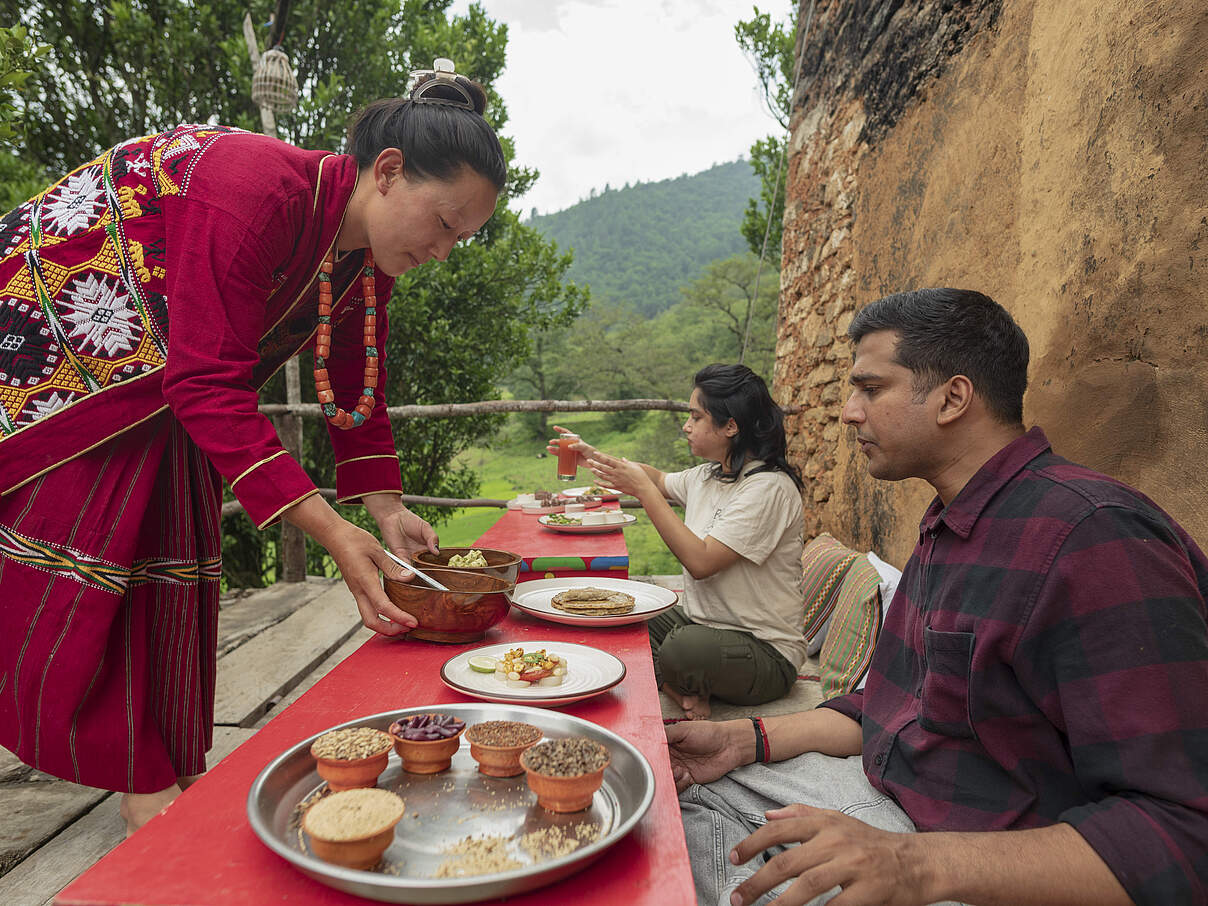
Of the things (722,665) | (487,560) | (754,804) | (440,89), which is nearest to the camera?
(754,804)

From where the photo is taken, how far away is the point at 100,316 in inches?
52.1

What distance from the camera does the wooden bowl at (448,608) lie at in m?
1.33

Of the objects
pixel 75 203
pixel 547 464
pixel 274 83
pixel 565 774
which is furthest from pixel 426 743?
pixel 547 464

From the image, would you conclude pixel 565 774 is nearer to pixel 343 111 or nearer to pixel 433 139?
pixel 433 139

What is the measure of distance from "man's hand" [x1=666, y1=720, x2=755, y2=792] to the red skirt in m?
0.99

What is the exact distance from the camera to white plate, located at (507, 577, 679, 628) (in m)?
1.49

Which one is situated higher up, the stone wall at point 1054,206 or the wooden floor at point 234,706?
the stone wall at point 1054,206

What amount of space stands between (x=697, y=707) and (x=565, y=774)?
5.59ft

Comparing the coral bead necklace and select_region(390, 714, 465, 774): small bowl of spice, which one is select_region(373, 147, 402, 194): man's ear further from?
select_region(390, 714, 465, 774): small bowl of spice

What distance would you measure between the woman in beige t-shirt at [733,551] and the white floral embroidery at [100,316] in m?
1.43

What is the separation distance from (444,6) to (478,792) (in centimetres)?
761

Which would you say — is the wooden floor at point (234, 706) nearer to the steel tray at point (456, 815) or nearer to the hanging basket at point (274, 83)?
the steel tray at point (456, 815)

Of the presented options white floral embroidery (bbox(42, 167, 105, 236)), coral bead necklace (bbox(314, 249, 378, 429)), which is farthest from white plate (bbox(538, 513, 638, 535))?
white floral embroidery (bbox(42, 167, 105, 236))

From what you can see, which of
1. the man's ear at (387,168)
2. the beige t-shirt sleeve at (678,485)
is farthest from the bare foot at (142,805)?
the beige t-shirt sleeve at (678,485)
